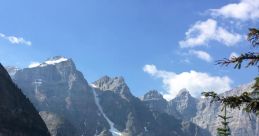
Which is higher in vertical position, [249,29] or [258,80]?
[249,29]

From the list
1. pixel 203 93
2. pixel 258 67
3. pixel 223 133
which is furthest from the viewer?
pixel 223 133

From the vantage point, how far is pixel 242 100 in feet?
48.1

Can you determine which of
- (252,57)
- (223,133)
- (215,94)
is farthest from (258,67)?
(223,133)

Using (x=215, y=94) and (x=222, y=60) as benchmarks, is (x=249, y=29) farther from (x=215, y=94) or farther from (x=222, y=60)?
(x=215, y=94)

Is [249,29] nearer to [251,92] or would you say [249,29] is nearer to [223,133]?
[251,92]

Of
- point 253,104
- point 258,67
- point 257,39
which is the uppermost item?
point 257,39

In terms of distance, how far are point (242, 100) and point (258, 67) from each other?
41.3 inches

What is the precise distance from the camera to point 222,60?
14.9 m

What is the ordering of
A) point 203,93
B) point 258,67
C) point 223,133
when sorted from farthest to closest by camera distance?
point 223,133 < point 203,93 < point 258,67

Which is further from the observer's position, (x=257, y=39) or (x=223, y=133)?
(x=223, y=133)

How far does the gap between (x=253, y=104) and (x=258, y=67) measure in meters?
1.05

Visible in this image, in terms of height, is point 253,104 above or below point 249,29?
below

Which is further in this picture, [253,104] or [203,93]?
[203,93]

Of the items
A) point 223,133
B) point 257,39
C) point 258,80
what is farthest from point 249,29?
point 223,133
